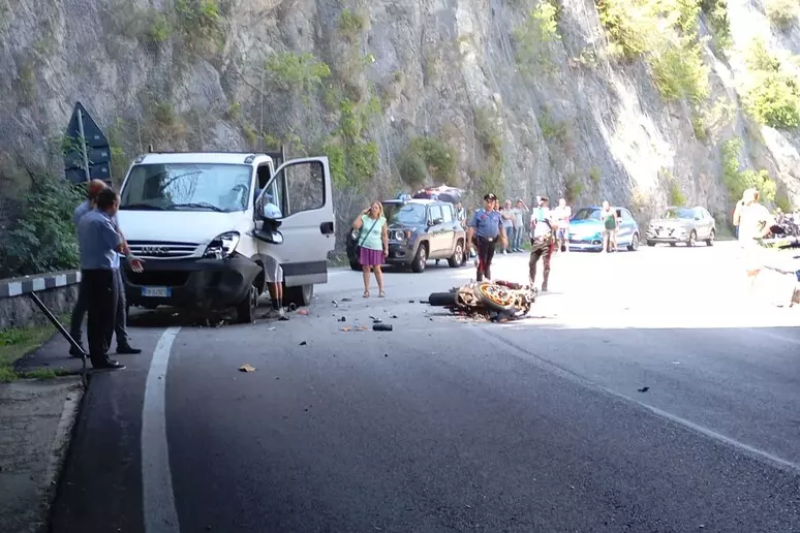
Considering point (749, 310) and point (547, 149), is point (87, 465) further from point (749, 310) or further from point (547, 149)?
point (547, 149)

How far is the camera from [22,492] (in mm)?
6211

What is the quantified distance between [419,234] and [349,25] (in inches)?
483

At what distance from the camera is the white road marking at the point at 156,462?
5633 millimetres

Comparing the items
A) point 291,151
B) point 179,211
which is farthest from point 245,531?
point 291,151

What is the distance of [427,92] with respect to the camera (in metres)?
42.5

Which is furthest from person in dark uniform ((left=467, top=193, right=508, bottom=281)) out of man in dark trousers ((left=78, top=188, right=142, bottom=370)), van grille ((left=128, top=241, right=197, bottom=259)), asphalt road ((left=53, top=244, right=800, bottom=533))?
man in dark trousers ((left=78, top=188, right=142, bottom=370))

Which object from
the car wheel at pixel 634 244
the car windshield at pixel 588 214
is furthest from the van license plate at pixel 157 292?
the car wheel at pixel 634 244

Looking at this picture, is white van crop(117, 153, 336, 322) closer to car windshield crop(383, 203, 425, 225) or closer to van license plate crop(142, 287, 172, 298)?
van license plate crop(142, 287, 172, 298)

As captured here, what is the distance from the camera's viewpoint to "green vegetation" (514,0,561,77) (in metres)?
51.2

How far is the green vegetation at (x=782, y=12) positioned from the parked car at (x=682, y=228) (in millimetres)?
50551

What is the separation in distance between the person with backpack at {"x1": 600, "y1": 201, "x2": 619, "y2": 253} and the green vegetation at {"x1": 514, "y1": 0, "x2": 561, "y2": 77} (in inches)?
546

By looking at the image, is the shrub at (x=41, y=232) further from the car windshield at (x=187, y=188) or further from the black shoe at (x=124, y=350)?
the black shoe at (x=124, y=350)

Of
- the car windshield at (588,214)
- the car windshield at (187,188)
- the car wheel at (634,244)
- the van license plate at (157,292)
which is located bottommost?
the car wheel at (634,244)

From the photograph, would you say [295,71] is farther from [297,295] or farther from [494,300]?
[494,300]
